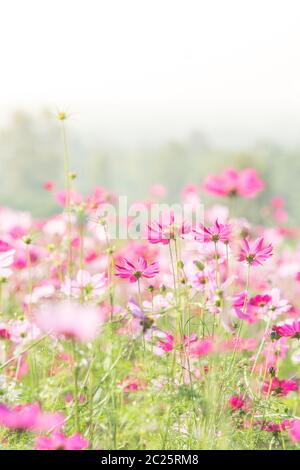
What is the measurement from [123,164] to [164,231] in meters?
26.2

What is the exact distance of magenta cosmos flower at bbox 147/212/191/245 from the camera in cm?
91

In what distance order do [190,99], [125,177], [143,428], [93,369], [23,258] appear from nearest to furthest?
[143,428] → [93,369] → [23,258] → [190,99] → [125,177]

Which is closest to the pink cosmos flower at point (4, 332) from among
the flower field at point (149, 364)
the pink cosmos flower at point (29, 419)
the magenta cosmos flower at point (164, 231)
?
the flower field at point (149, 364)

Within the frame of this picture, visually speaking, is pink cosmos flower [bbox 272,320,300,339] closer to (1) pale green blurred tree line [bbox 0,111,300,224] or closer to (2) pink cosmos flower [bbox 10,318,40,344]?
(2) pink cosmos flower [bbox 10,318,40,344]

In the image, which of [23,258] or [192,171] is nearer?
[23,258]

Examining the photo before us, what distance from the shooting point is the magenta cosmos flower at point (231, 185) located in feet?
6.27

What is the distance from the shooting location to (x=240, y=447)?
92cm

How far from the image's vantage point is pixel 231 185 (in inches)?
76.0

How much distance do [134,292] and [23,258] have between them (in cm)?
25

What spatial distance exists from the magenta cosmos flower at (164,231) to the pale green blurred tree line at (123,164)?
706cm

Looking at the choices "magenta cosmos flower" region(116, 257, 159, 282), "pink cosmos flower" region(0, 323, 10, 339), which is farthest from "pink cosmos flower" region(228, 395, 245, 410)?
"pink cosmos flower" region(0, 323, 10, 339)

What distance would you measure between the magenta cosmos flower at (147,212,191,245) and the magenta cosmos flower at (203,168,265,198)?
954 millimetres
